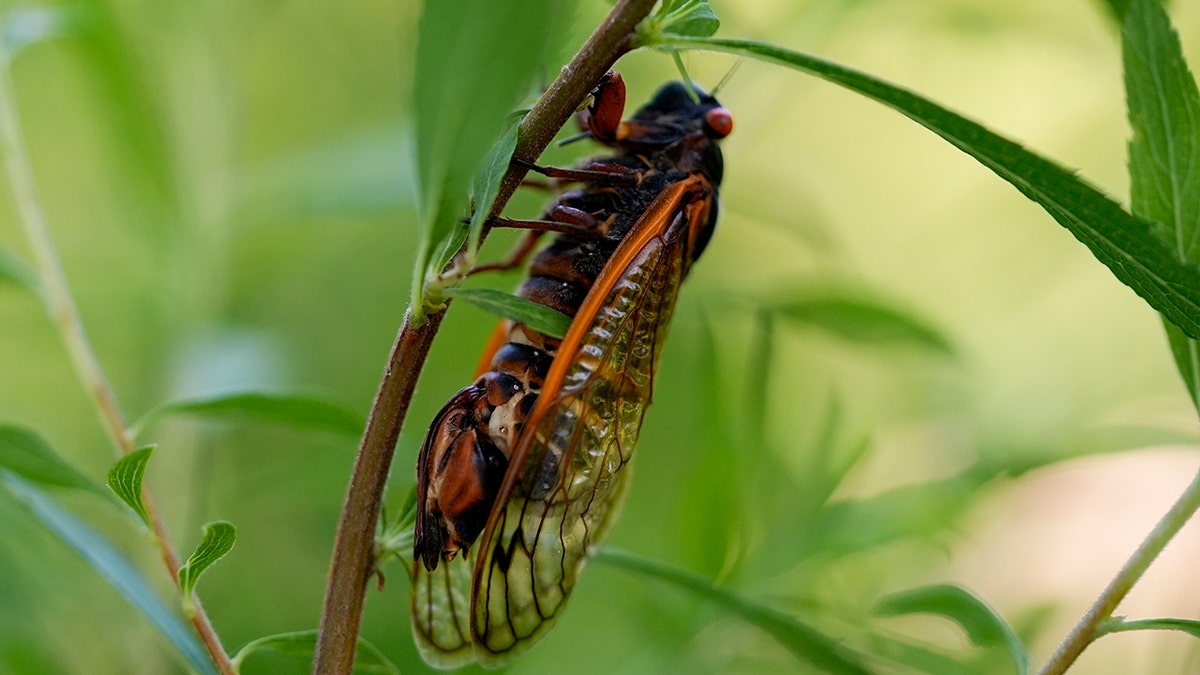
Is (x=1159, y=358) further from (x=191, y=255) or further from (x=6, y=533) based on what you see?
(x=6, y=533)

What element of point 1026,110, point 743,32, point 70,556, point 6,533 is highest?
point 743,32

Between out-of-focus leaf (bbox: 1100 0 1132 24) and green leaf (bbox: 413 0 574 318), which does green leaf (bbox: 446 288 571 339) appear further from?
out-of-focus leaf (bbox: 1100 0 1132 24)

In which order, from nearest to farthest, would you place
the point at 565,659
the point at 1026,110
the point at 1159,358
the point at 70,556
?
the point at 70,556
the point at 565,659
the point at 1159,358
the point at 1026,110

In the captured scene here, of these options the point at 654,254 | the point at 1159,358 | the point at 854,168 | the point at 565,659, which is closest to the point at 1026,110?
the point at 854,168

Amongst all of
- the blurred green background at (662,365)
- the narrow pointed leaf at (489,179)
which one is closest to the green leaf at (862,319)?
the blurred green background at (662,365)

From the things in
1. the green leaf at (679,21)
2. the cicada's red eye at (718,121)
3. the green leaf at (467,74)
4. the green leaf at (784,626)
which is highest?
the green leaf at (679,21)

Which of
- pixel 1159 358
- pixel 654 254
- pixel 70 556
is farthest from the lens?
pixel 1159 358

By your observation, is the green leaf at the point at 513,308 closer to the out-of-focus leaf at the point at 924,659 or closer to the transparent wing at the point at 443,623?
the transparent wing at the point at 443,623
